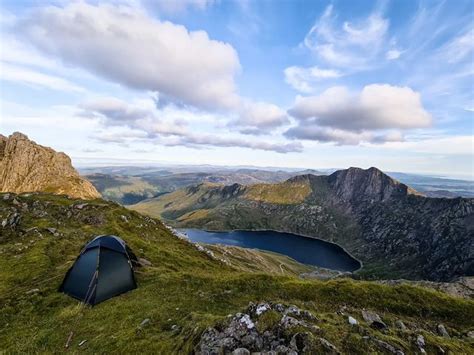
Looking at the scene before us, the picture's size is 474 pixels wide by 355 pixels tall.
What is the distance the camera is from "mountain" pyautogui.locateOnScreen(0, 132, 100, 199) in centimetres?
16312

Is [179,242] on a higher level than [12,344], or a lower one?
lower

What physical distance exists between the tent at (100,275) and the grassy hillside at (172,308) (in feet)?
3.50

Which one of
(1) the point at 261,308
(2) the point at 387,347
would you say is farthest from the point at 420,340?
(1) the point at 261,308

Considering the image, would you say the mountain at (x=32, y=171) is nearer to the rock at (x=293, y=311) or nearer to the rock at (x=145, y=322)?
the rock at (x=145, y=322)

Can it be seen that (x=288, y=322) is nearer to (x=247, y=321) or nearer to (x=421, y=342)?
(x=247, y=321)

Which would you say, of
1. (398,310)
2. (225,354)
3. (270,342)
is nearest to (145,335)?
(225,354)

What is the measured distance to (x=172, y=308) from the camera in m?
23.5

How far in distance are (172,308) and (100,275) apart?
8429mm

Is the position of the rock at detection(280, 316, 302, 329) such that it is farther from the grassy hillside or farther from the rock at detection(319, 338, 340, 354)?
the rock at detection(319, 338, 340, 354)

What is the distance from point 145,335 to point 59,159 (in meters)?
216

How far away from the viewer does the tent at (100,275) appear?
2636cm

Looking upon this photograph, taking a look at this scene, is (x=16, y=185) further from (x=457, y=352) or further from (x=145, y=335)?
(x=457, y=352)

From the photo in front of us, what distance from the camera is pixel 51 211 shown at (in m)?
60.8

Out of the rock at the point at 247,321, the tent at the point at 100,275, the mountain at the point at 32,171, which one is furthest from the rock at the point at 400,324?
the mountain at the point at 32,171
